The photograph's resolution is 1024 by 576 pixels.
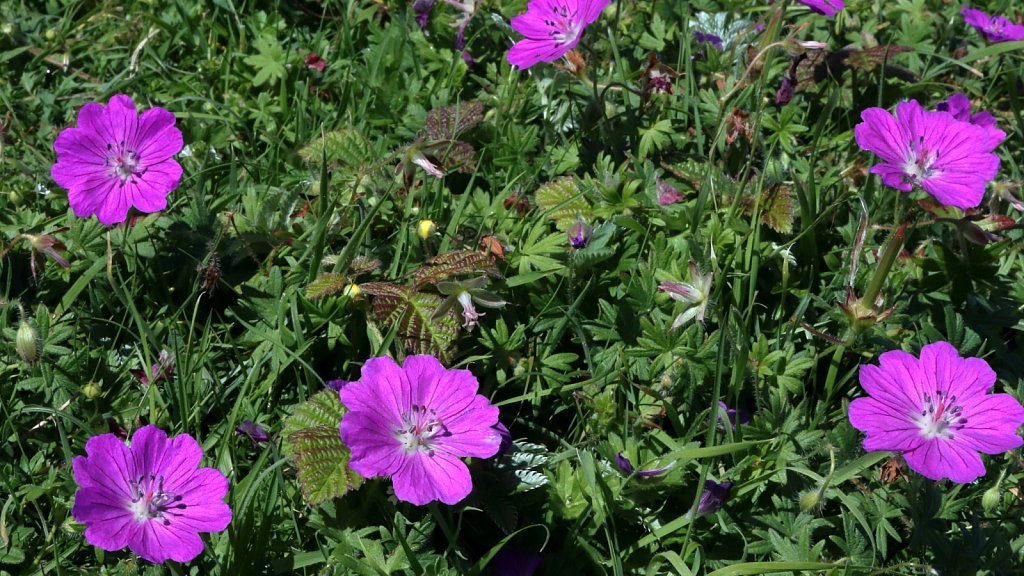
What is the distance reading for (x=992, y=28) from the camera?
338 cm

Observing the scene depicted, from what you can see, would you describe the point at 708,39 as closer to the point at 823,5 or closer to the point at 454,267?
the point at 823,5

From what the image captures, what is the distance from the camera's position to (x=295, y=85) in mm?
3389

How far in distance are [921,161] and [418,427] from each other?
4.76 feet

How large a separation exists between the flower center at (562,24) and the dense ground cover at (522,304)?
0.02 metres

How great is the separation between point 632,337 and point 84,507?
1385 millimetres

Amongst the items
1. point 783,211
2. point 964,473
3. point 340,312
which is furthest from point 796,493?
point 340,312

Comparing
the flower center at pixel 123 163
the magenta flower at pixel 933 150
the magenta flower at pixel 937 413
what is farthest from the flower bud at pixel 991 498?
the flower center at pixel 123 163

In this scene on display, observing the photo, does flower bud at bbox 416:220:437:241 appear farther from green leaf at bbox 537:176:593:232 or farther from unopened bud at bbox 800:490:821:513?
unopened bud at bbox 800:490:821:513

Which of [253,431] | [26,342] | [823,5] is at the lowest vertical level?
[253,431]

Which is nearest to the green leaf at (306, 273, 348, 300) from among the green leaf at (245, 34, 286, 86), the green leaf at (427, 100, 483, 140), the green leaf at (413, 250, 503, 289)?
the green leaf at (413, 250, 503, 289)

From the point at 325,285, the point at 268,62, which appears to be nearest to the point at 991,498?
the point at 325,285

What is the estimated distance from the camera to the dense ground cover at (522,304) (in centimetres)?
215

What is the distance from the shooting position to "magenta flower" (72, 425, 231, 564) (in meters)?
1.97

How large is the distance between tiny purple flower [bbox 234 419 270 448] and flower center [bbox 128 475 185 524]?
305mm
